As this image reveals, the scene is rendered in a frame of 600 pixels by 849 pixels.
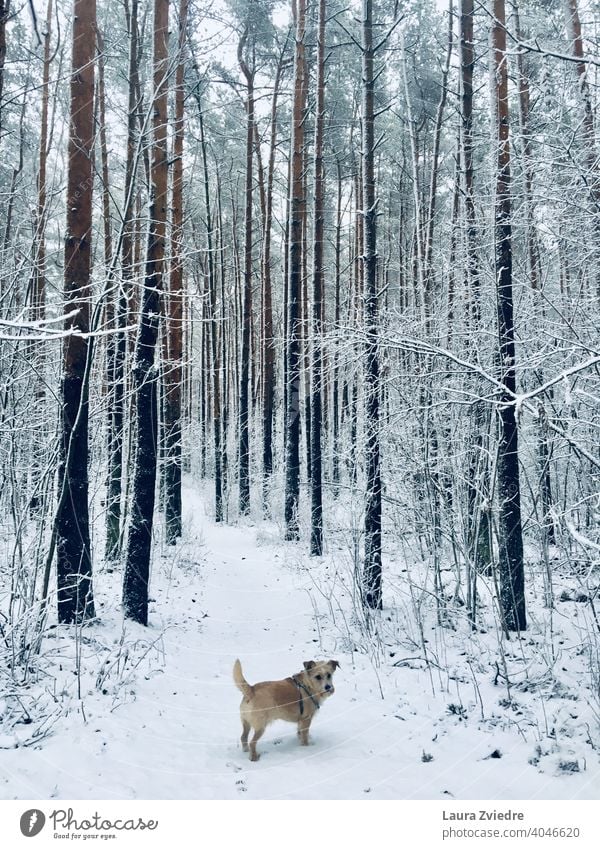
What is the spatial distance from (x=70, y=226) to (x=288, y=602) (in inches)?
199

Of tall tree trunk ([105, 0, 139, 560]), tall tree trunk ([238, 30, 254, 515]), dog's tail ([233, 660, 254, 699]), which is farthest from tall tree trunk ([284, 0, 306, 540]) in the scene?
dog's tail ([233, 660, 254, 699])

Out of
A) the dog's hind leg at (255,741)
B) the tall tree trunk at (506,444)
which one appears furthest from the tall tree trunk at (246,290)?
A: the dog's hind leg at (255,741)

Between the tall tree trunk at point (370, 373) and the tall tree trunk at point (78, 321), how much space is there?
307 centimetres

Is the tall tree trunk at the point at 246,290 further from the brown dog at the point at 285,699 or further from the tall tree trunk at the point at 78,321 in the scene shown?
the brown dog at the point at 285,699

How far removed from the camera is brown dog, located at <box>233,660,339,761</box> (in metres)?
3.21

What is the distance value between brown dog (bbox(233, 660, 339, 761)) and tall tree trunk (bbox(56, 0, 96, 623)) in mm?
2874

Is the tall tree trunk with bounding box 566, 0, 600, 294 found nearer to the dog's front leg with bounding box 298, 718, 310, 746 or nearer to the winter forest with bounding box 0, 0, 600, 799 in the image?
the winter forest with bounding box 0, 0, 600, 799

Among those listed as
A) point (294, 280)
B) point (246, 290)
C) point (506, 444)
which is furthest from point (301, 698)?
point (246, 290)

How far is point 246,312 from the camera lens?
15023 millimetres

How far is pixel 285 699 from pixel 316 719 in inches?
19.7

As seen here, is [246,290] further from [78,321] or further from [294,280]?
[78,321]

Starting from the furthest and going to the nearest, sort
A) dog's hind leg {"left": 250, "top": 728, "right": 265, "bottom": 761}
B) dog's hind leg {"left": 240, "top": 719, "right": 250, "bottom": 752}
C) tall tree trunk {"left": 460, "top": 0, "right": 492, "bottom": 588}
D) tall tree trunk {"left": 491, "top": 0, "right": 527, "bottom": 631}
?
tall tree trunk {"left": 491, "top": 0, "right": 527, "bottom": 631} → tall tree trunk {"left": 460, "top": 0, "right": 492, "bottom": 588} → dog's hind leg {"left": 240, "top": 719, "right": 250, "bottom": 752} → dog's hind leg {"left": 250, "top": 728, "right": 265, "bottom": 761}

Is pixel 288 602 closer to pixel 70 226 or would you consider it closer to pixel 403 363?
pixel 403 363
